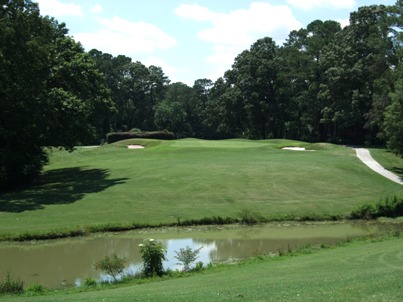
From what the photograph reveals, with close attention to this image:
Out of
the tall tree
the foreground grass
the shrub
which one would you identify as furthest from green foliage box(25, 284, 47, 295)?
the tall tree

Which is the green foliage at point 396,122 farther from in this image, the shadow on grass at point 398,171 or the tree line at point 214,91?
the shadow on grass at point 398,171

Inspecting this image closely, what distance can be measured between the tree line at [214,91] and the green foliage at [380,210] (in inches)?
590

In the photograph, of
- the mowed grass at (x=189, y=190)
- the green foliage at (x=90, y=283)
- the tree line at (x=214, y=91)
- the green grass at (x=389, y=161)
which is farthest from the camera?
the green grass at (x=389, y=161)

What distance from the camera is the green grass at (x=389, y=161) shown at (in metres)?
43.3

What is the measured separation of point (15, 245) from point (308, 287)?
14989mm

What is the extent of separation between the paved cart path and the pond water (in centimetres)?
1413

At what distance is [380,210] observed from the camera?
27938 millimetres

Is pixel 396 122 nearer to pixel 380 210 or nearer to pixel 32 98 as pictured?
pixel 380 210

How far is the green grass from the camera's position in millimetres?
43275

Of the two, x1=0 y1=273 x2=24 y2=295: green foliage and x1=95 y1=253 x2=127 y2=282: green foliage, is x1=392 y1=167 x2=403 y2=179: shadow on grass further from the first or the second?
x1=0 y1=273 x2=24 y2=295: green foliage

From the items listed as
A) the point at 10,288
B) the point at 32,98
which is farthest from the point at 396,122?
the point at 10,288

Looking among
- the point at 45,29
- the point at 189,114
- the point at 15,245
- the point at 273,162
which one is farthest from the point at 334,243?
the point at 189,114

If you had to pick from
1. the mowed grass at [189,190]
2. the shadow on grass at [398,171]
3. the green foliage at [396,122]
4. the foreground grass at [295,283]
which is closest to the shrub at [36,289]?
the foreground grass at [295,283]

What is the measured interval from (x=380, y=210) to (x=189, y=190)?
1189cm
